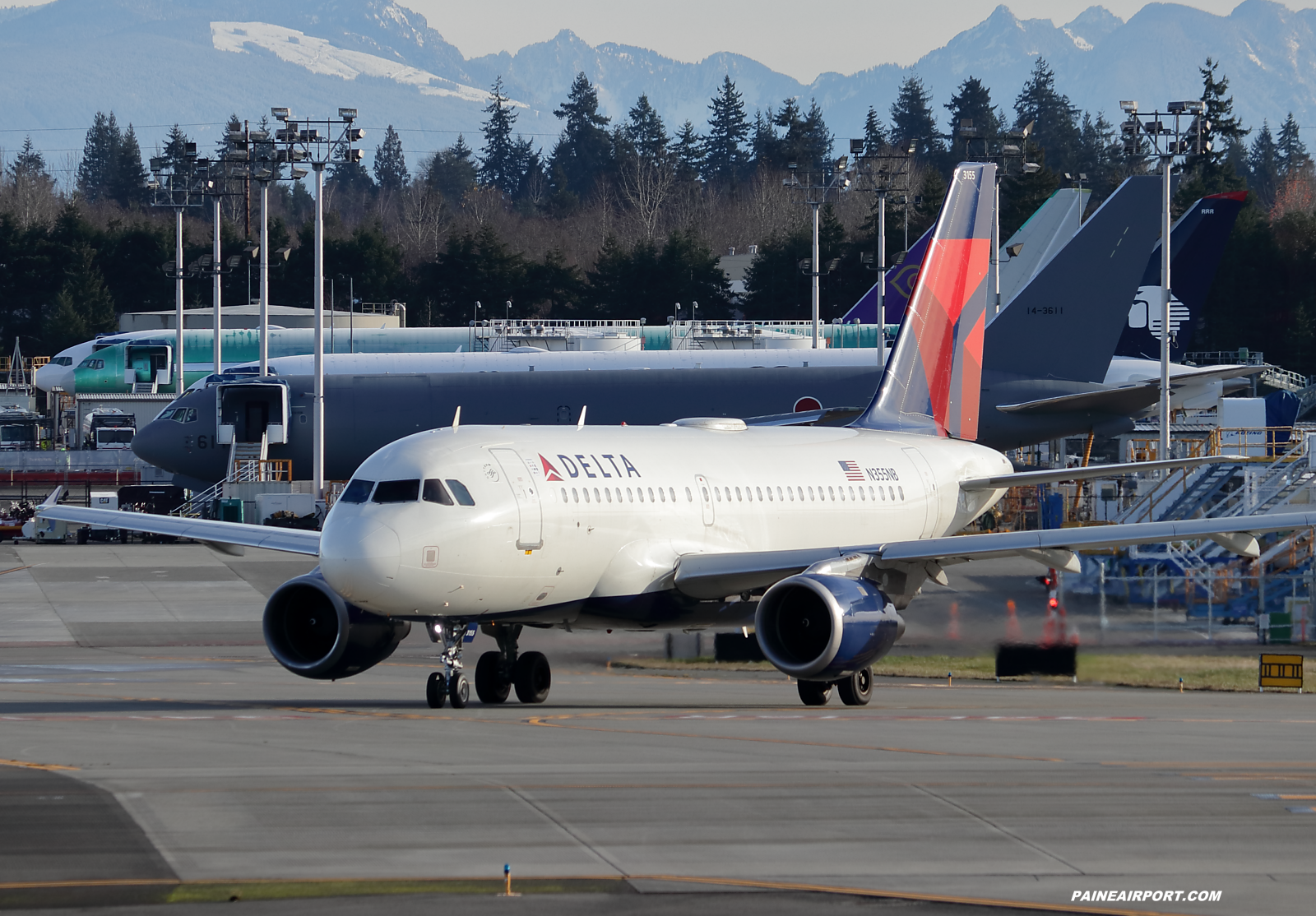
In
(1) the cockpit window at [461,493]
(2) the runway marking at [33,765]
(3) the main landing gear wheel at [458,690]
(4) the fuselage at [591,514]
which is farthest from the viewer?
(3) the main landing gear wheel at [458,690]

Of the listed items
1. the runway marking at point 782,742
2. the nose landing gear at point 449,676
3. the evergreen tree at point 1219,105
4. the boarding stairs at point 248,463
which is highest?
the evergreen tree at point 1219,105

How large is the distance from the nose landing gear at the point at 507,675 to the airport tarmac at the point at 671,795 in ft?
0.97

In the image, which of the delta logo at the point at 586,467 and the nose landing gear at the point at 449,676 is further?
the delta logo at the point at 586,467

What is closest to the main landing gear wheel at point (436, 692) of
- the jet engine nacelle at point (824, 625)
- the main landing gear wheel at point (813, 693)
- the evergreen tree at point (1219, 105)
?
the jet engine nacelle at point (824, 625)

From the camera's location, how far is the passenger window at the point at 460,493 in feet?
78.4

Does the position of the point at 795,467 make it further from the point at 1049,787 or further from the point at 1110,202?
the point at 1110,202

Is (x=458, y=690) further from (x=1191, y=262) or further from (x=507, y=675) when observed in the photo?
(x=1191, y=262)

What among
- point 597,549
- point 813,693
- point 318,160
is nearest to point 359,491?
point 597,549

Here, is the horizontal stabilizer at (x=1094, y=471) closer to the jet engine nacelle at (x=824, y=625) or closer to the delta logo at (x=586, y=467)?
the jet engine nacelle at (x=824, y=625)

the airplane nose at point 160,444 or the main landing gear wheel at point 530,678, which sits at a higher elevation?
the airplane nose at point 160,444

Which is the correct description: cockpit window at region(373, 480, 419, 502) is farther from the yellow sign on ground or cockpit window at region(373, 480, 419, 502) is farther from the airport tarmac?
the yellow sign on ground

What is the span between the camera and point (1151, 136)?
50.5m

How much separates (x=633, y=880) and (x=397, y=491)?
11.3m

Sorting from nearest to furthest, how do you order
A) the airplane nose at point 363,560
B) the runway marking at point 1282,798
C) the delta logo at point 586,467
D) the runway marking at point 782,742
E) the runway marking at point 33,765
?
the runway marking at point 1282,798, the runway marking at point 33,765, the runway marking at point 782,742, the airplane nose at point 363,560, the delta logo at point 586,467
